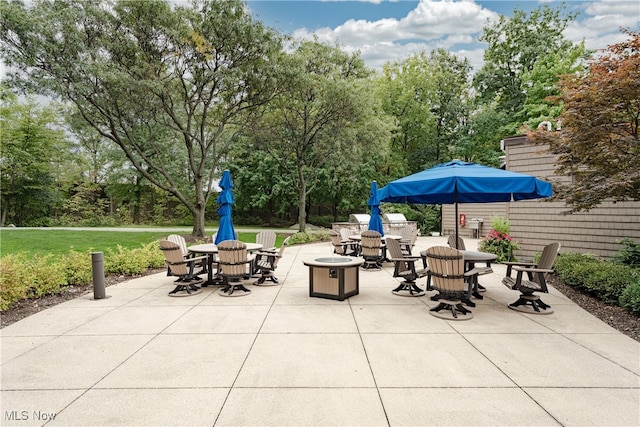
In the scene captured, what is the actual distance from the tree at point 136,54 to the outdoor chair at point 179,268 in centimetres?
829

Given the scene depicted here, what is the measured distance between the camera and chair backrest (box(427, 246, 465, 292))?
196 inches

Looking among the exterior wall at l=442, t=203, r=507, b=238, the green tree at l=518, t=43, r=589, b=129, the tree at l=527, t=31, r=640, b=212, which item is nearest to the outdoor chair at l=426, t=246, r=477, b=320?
the tree at l=527, t=31, r=640, b=212

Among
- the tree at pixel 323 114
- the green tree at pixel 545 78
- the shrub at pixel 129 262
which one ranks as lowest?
the shrub at pixel 129 262

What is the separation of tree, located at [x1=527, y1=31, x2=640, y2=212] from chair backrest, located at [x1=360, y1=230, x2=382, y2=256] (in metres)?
3.92

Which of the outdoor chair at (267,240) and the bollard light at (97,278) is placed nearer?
the bollard light at (97,278)

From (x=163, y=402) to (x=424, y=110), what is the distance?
26312 mm

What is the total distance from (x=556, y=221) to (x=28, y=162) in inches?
1229

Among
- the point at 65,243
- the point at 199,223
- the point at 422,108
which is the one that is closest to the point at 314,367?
the point at 199,223

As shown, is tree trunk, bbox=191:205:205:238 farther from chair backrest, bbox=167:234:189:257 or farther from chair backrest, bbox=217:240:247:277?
chair backrest, bbox=217:240:247:277

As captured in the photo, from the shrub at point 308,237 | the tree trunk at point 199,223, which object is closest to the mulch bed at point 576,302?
the tree trunk at point 199,223

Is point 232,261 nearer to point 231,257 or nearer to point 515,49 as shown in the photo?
point 231,257

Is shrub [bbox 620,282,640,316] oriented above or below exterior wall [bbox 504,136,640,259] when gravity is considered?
below

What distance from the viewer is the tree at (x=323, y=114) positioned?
16750 millimetres

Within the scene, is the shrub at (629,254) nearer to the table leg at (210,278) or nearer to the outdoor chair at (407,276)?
the outdoor chair at (407,276)
